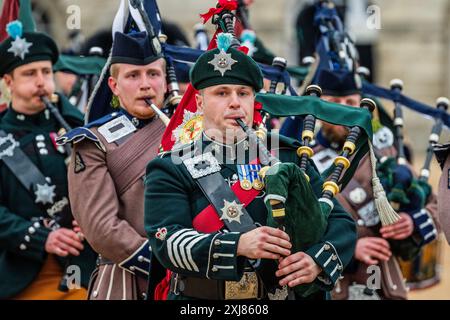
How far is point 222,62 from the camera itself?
5.42 meters

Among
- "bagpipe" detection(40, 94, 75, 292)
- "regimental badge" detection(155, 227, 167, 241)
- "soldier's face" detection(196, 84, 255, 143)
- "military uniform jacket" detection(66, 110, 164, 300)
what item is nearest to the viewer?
"regimental badge" detection(155, 227, 167, 241)

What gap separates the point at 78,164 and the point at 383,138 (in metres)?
2.38

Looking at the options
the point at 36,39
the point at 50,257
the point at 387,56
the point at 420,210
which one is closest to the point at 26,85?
the point at 36,39

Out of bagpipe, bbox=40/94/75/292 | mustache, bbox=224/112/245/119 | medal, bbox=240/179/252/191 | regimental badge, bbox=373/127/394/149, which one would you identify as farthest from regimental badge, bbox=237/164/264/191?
regimental badge, bbox=373/127/394/149

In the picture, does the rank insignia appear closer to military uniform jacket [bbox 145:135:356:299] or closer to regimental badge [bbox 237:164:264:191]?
military uniform jacket [bbox 145:135:356:299]

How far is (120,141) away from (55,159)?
1.08m

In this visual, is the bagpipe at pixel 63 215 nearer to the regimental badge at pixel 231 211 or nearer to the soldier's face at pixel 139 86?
the soldier's face at pixel 139 86

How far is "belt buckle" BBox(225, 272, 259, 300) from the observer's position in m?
5.41

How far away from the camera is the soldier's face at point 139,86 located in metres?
6.62

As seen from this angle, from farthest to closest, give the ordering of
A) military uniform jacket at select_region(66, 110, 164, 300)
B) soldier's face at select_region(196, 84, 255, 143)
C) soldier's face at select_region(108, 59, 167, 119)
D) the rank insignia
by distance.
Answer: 1. soldier's face at select_region(108, 59, 167, 119)
2. the rank insignia
3. military uniform jacket at select_region(66, 110, 164, 300)
4. soldier's face at select_region(196, 84, 255, 143)

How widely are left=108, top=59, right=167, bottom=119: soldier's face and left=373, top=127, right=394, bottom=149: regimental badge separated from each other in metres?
1.90

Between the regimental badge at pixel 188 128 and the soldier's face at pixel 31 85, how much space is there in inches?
76.1

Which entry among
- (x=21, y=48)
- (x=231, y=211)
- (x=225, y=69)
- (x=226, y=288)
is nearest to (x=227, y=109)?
(x=225, y=69)
